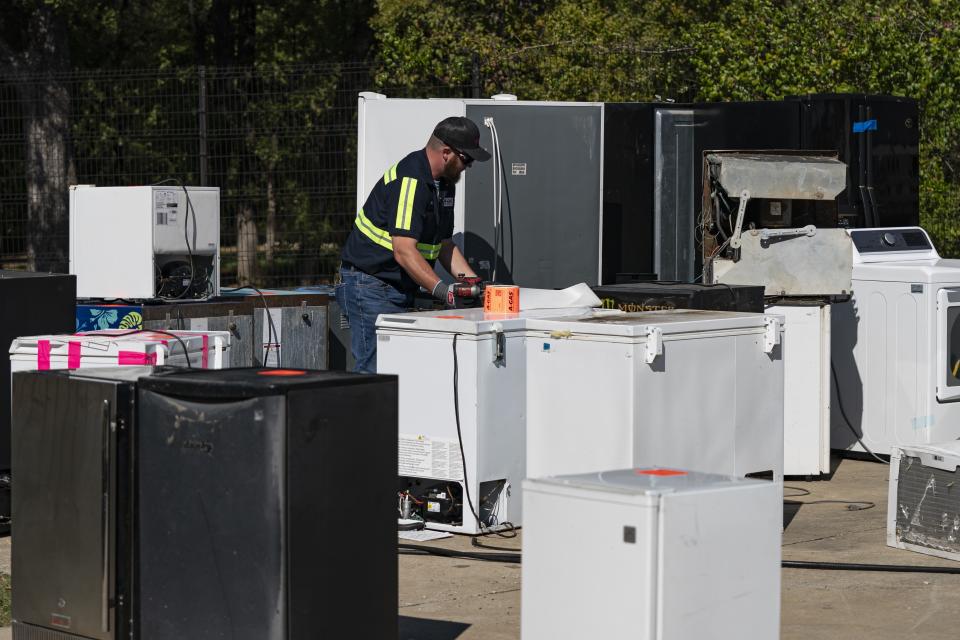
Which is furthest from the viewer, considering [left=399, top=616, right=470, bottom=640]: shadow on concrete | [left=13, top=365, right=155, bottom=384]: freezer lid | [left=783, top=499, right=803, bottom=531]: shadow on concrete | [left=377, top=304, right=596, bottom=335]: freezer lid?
[left=783, top=499, right=803, bottom=531]: shadow on concrete

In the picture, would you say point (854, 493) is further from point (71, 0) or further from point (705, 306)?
point (71, 0)

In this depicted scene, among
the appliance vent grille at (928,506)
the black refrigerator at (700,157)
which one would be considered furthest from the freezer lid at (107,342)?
the black refrigerator at (700,157)

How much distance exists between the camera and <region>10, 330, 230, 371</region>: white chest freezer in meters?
6.31

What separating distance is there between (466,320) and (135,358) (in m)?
1.54

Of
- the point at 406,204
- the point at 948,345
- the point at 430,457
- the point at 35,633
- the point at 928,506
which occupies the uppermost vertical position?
the point at 406,204

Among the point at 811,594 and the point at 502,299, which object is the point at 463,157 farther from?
the point at 811,594

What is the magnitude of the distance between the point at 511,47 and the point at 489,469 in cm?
870

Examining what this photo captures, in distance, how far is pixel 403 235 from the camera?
24.2 ft

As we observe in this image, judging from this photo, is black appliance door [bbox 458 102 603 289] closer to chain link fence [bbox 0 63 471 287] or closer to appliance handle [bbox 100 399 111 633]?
chain link fence [bbox 0 63 471 287]

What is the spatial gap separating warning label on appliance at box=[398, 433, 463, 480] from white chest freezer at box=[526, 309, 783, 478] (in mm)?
369

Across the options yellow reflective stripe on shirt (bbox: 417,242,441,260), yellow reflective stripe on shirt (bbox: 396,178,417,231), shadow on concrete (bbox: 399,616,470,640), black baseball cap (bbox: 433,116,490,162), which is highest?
black baseball cap (bbox: 433,116,490,162)

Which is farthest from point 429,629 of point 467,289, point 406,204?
point 406,204

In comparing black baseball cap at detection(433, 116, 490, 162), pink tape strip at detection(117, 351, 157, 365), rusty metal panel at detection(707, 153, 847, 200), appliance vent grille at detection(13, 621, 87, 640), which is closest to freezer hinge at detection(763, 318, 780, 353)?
black baseball cap at detection(433, 116, 490, 162)

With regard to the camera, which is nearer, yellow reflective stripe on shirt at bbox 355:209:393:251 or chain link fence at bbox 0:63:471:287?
yellow reflective stripe on shirt at bbox 355:209:393:251
